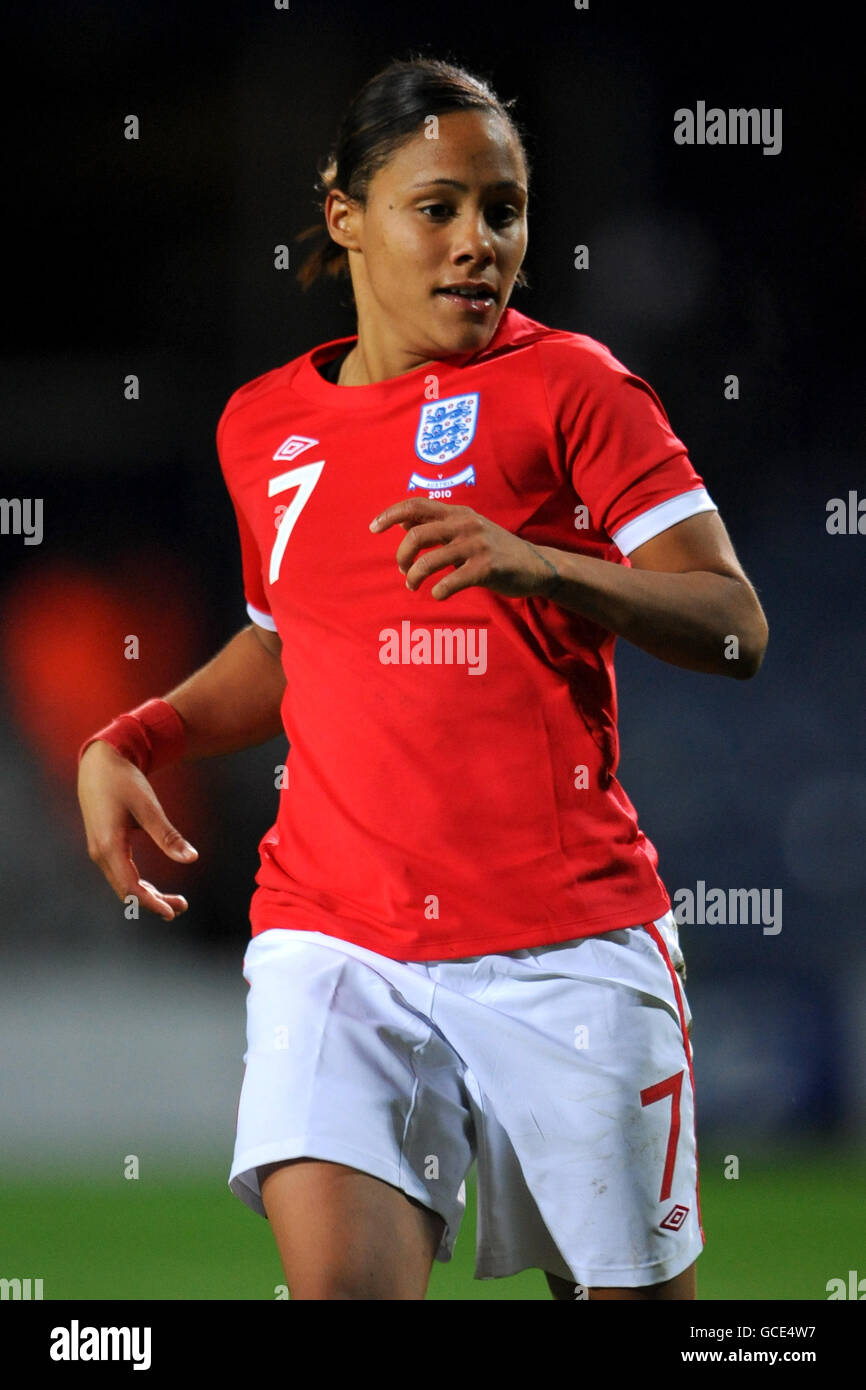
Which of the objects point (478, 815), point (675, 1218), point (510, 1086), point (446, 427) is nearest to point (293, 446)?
point (446, 427)

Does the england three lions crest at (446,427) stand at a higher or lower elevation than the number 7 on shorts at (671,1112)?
higher

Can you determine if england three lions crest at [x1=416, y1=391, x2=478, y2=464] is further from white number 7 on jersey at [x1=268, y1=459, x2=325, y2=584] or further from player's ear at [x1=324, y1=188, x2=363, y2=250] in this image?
player's ear at [x1=324, y1=188, x2=363, y2=250]

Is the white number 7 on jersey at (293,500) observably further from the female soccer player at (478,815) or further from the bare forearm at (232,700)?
the bare forearm at (232,700)

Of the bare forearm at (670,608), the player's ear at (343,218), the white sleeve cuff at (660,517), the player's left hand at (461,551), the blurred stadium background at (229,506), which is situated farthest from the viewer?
the blurred stadium background at (229,506)

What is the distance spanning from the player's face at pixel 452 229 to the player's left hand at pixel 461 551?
1.40ft

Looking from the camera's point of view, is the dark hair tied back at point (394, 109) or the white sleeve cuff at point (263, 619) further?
the white sleeve cuff at point (263, 619)

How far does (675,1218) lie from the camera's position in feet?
6.07

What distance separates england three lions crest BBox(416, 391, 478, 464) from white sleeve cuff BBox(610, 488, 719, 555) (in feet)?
0.72

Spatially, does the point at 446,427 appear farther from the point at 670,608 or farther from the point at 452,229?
the point at 670,608

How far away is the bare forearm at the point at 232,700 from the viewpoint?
227cm

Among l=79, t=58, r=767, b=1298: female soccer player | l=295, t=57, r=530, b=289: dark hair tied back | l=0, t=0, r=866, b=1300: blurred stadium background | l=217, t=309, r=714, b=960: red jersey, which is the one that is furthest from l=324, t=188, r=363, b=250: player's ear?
l=0, t=0, r=866, b=1300: blurred stadium background

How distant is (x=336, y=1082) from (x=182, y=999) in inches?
127

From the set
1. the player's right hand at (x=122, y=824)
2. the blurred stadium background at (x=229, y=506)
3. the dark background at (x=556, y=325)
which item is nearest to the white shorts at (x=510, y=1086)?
the player's right hand at (x=122, y=824)

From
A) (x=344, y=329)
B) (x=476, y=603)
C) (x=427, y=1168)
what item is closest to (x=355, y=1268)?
(x=427, y=1168)
